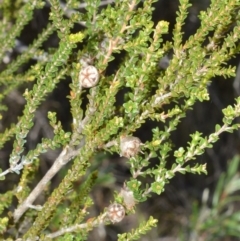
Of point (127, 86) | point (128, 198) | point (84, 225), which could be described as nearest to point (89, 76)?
point (127, 86)

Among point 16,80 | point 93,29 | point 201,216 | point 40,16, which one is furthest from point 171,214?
point 93,29

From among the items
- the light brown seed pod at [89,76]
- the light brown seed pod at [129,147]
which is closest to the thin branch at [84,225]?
the light brown seed pod at [129,147]

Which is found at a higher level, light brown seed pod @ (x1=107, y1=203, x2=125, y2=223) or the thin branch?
light brown seed pod @ (x1=107, y1=203, x2=125, y2=223)

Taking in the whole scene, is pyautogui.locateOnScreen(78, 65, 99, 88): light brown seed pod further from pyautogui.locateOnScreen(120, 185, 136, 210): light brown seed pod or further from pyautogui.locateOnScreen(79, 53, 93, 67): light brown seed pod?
pyautogui.locateOnScreen(120, 185, 136, 210): light brown seed pod

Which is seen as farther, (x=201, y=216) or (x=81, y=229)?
(x=201, y=216)

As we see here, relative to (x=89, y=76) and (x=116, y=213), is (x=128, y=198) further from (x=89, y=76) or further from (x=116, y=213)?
(x=89, y=76)

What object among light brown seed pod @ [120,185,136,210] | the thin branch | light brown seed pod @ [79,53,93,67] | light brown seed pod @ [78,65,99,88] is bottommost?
the thin branch

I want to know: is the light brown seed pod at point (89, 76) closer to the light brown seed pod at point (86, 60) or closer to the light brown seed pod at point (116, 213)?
the light brown seed pod at point (86, 60)

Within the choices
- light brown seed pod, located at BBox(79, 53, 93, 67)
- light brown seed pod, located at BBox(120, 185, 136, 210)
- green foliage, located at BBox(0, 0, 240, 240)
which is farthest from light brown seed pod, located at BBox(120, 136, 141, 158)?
light brown seed pod, located at BBox(79, 53, 93, 67)

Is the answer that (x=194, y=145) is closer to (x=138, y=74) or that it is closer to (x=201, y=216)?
(x=138, y=74)
